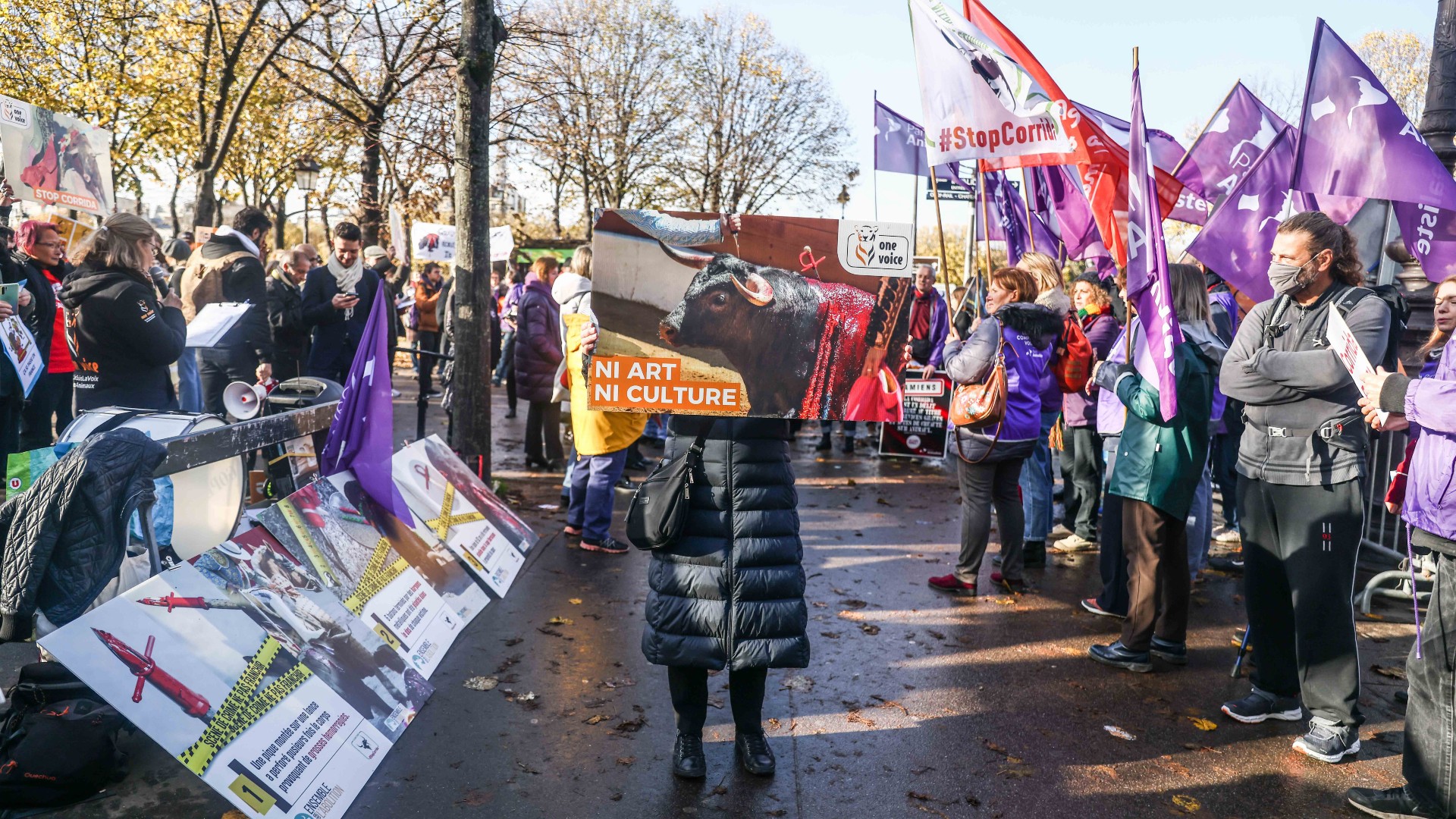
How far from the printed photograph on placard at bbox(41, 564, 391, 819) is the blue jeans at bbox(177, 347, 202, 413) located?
5.90m

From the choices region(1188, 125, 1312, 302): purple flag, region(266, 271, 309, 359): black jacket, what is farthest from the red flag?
region(266, 271, 309, 359): black jacket

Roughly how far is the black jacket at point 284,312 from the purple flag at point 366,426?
3703 mm

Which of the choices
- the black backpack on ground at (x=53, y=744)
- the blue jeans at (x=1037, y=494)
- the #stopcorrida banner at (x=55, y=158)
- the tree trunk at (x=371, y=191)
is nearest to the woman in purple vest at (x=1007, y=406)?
the blue jeans at (x=1037, y=494)

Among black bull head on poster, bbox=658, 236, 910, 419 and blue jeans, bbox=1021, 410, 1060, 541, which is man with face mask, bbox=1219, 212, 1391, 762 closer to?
black bull head on poster, bbox=658, 236, 910, 419

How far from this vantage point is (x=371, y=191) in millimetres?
23172

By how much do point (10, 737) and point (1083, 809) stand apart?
363 centimetres

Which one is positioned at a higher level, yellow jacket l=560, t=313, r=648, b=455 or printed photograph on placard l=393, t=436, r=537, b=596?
yellow jacket l=560, t=313, r=648, b=455

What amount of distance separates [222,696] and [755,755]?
73.6 inches

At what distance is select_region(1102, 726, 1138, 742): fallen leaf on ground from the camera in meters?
4.34

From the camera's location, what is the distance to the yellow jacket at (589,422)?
677cm

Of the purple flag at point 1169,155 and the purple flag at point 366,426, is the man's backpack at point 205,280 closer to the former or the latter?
the purple flag at point 366,426

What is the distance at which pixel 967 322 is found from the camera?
6.67 metres

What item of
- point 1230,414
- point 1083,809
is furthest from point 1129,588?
point 1230,414

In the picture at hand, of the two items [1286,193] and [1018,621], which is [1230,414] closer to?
[1286,193]
